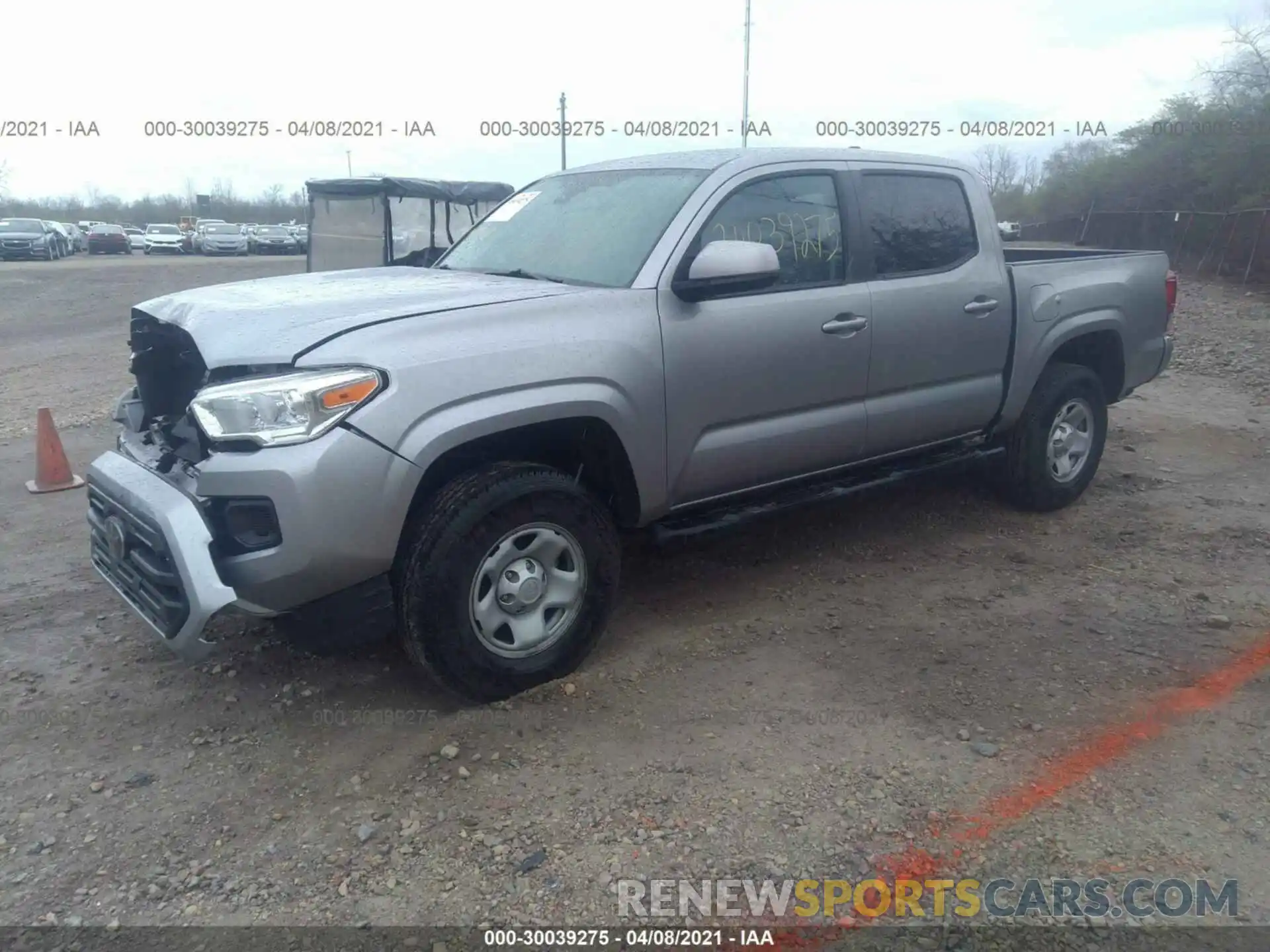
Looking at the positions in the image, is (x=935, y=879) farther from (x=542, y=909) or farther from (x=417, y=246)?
(x=417, y=246)

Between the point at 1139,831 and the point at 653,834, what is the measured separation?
1.38 metres

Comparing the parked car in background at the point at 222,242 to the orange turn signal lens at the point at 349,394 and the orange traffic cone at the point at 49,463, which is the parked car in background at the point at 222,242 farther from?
the orange turn signal lens at the point at 349,394

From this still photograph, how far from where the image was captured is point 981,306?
4.80 metres

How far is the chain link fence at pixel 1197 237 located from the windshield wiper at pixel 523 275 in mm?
15938

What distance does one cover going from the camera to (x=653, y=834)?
2787 millimetres

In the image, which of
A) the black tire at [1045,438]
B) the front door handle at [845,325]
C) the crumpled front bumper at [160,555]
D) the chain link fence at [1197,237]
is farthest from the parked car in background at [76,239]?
the front door handle at [845,325]

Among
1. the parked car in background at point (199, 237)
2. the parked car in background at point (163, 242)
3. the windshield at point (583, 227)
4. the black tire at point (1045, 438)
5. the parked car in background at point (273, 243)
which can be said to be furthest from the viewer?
the parked car in background at point (163, 242)

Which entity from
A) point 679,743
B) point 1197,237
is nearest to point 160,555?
point 679,743

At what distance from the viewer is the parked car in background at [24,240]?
2853 cm

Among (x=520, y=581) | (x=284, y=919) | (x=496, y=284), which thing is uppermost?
(x=496, y=284)

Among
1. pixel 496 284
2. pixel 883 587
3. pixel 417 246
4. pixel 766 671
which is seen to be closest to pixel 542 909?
pixel 766 671

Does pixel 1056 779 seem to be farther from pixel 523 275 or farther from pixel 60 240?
pixel 60 240

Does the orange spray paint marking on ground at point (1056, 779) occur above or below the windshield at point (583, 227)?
below

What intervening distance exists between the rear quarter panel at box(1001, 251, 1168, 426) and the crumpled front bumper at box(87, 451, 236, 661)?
3916 mm
